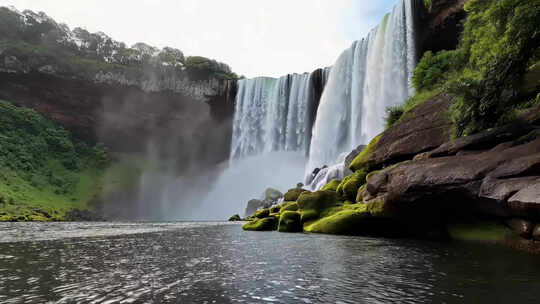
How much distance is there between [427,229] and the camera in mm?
12898

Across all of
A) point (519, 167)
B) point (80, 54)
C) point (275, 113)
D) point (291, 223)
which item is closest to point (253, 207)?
point (275, 113)

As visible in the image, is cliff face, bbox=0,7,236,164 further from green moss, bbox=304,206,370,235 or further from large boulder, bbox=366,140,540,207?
large boulder, bbox=366,140,540,207

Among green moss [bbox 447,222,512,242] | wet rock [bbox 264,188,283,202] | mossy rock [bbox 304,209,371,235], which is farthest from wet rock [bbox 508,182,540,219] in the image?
wet rock [bbox 264,188,283,202]

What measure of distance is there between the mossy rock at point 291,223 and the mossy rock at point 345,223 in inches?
77.4

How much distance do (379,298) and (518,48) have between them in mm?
9708

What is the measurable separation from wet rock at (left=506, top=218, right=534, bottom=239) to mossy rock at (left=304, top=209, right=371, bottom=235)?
614cm

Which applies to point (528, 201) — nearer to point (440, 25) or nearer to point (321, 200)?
point (321, 200)

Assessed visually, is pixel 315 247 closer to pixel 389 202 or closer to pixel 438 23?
pixel 389 202

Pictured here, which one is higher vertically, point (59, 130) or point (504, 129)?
point (59, 130)

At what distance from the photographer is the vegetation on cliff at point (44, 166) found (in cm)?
5822

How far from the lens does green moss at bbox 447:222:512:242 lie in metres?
9.42

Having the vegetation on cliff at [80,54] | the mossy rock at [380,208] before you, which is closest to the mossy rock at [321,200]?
the mossy rock at [380,208]

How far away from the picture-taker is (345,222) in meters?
14.9

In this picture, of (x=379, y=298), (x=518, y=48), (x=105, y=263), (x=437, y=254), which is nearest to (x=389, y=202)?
(x=437, y=254)
